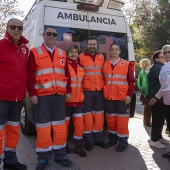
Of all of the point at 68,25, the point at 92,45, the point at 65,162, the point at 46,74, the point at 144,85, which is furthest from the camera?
the point at 144,85

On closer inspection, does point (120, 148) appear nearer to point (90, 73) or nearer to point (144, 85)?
point (90, 73)

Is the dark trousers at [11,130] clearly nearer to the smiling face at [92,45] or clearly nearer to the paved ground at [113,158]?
the paved ground at [113,158]

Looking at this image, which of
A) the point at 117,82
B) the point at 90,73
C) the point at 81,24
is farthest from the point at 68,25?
the point at 117,82

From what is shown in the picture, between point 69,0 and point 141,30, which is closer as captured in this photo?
point 69,0

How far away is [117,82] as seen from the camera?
462 cm

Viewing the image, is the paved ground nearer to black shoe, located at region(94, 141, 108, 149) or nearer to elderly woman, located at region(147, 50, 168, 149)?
black shoe, located at region(94, 141, 108, 149)

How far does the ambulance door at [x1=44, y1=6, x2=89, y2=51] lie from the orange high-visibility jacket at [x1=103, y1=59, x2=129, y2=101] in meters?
0.78

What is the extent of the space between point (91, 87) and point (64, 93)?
77 centimetres

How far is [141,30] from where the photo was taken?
21.2 meters

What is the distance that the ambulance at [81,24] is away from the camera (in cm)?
468

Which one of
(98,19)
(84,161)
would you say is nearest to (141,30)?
(98,19)

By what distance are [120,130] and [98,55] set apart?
1420 millimetres

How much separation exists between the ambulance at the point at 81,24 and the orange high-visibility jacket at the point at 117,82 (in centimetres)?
57

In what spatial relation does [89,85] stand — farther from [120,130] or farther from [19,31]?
[19,31]
